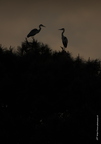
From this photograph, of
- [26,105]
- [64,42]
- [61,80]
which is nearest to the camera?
[26,105]

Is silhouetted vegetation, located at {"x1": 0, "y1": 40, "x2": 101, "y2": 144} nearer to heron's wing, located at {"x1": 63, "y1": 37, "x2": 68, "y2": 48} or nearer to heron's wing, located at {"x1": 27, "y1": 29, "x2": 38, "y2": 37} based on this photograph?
heron's wing, located at {"x1": 27, "y1": 29, "x2": 38, "y2": 37}

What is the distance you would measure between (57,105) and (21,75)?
2622mm

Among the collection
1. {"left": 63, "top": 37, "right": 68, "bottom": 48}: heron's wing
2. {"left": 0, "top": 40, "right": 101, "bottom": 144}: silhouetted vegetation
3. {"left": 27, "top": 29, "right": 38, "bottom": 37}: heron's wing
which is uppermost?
{"left": 27, "top": 29, "right": 38, "bottom": 37}: heron's wing

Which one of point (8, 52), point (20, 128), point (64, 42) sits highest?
point (64, 42)

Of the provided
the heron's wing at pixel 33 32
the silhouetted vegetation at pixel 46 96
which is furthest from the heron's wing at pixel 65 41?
the silhouetted vegetation at pixel 46 96

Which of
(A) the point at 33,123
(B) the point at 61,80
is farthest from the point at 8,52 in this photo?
(A) the point at 33,123

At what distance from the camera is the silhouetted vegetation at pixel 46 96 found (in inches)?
725

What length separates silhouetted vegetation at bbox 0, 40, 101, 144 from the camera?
60.4 feet

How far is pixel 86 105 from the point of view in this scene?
19578mm

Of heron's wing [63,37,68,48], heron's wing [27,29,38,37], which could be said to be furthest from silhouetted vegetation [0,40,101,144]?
heron's wing [63,37,68,48]

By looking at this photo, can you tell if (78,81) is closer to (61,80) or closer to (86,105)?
(61,80)

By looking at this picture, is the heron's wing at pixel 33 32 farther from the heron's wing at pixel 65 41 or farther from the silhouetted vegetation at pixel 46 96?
the silhouetted vegetation at pixel 46 96

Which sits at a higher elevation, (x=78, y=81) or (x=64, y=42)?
(x=64, y=42)

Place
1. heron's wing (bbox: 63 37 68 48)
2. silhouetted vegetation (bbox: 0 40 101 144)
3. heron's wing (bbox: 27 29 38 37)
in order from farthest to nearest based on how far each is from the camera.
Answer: heron's wing (bbox: 63 37 68 48) → heron's wing (bbox: 27 29 38 37) → silhouetted vegetation (bbox: 0 40 101 144)
